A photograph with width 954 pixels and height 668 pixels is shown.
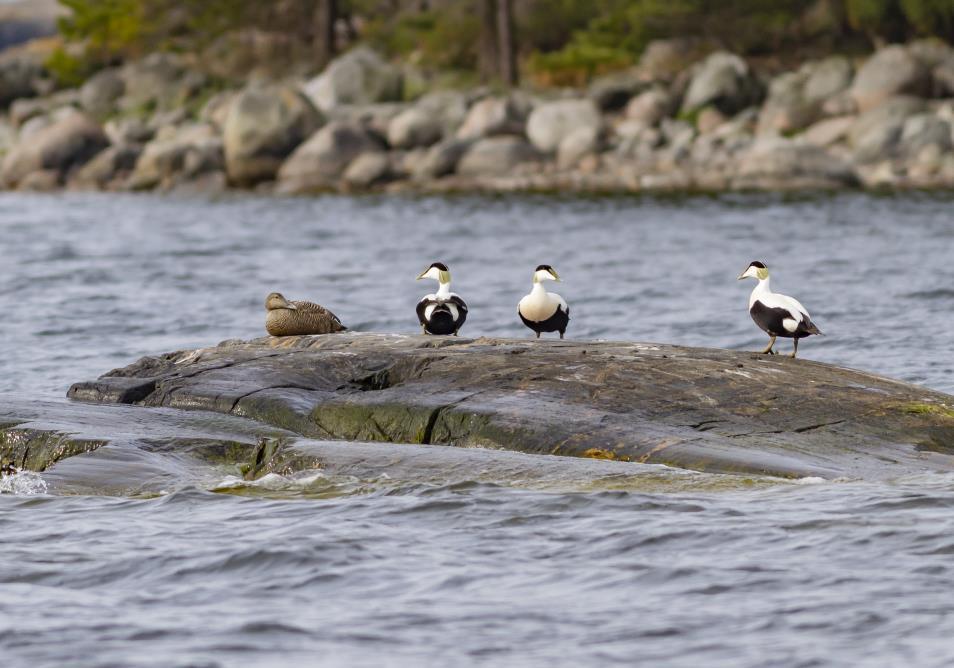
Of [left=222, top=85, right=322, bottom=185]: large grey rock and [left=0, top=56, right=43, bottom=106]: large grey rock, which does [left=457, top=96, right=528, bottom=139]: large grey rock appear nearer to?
[left=222, top=85, right=322, bottom=185]: large grey rock

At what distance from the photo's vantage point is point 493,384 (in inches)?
437

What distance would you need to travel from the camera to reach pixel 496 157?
47.0 metres

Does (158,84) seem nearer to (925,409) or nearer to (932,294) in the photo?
(932,294)

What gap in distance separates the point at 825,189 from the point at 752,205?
402cm

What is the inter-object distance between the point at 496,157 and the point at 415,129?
3.32 m

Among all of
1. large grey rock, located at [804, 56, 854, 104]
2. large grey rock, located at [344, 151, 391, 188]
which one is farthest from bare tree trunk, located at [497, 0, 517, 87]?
large grey rock, located at [804, 56, 854, 104]

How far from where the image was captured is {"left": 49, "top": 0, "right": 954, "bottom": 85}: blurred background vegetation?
57938 mm

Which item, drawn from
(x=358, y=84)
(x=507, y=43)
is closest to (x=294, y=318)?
(x=358, y=84)

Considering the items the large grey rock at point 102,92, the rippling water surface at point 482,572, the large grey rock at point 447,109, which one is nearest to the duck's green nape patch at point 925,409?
the rippling water surface at point 482,572

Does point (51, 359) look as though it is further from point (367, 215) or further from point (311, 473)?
point (367, 215)

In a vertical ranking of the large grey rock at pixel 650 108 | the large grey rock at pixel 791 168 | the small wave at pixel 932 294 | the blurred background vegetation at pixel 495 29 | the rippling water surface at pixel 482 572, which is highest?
the blurred background vegetation at pixel 495 29

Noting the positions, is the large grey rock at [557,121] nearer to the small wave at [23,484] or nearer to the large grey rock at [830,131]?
the large grey rock at [830,131]

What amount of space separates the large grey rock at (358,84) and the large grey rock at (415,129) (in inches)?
250

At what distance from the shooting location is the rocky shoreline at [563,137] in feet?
145
